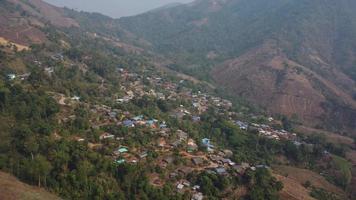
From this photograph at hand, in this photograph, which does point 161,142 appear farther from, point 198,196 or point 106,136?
point 198,196

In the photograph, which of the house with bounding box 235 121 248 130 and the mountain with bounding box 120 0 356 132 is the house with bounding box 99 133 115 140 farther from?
the mountain with bounding box 120 0 356 132

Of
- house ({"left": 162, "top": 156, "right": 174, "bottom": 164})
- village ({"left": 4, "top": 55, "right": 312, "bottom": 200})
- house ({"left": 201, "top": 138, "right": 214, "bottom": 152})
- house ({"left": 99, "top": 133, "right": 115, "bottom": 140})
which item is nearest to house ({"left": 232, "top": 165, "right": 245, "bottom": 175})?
village ({"left": 4, "top": 55, "right": 312, "bottom": 200})

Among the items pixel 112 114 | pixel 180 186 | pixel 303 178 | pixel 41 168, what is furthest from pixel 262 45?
pixel 41 168

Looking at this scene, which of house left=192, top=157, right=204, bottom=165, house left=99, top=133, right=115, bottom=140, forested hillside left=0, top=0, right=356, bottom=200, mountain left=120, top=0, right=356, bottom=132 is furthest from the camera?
mountain left=120, top=0, right=356, bottom=132

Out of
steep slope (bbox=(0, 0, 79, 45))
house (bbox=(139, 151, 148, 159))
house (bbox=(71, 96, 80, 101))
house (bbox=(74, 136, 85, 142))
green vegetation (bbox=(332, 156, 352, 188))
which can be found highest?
steep slope (bbox=(0, 0, 79, 45))

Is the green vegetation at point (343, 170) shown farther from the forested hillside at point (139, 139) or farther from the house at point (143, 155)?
the house at point (143, 155)

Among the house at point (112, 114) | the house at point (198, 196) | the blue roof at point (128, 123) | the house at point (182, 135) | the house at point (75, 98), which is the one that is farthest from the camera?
the house at point (75, 98)

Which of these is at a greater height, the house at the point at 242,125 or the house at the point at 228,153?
the house at the point at 228,153

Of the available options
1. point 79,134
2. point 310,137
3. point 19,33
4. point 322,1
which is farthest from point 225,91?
point 322,1

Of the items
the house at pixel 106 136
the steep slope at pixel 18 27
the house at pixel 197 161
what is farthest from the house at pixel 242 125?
the steep slope at pixel 18 27
